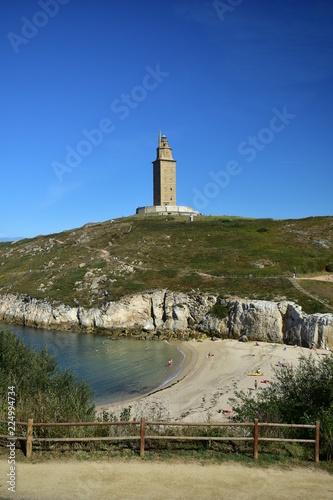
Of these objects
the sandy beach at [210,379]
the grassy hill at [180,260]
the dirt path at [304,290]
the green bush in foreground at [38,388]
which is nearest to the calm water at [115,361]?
the sandy beach at [210,379]

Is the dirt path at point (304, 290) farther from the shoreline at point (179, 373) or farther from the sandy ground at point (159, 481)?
the sandy ground at point (159, 481)

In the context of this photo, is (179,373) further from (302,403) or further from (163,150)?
(163,150)

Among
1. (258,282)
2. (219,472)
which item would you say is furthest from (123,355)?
(219,472)

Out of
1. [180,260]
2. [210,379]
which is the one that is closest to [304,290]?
[210,379]

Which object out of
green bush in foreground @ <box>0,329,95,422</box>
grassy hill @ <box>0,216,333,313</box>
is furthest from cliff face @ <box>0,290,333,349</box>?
green bush in foreground @ <box>0,329,95,422</box>

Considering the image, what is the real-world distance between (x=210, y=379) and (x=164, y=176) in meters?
78.2

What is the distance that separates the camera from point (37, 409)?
1716cm

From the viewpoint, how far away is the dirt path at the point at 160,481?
12398 millimetres

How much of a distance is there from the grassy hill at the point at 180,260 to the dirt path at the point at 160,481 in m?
39.0

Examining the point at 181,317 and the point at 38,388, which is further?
the point at 181,317

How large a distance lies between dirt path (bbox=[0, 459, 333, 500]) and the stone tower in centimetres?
9868

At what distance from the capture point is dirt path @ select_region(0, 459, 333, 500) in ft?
40.7

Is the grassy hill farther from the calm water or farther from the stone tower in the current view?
the calm water

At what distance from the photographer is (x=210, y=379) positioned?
3822 centimetres
